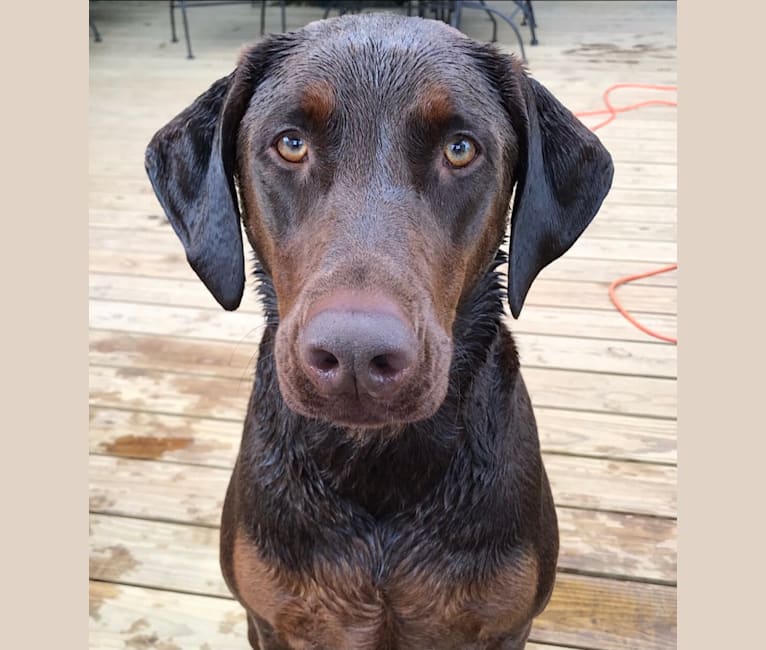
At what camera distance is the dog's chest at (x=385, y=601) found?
66.4 inches

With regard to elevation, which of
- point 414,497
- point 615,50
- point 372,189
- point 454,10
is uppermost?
point 372,189

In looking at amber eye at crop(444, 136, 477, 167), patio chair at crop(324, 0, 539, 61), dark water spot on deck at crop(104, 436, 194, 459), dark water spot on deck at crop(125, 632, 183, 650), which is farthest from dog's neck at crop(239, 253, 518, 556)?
patio chair at crop(324, 0, 539, 61)

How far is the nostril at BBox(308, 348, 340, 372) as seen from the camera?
4.09 feet

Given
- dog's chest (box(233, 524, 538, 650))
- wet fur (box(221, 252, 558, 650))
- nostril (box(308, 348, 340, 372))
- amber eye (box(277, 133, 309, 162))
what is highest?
amber eye (box(277, 133, 309, 162))

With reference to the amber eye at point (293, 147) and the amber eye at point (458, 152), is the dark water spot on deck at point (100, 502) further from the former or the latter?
the amber eye at point (458, 152)

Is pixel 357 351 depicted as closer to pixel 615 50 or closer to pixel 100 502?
pixel 100 502

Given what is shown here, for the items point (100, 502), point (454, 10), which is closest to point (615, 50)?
point (454, 10)

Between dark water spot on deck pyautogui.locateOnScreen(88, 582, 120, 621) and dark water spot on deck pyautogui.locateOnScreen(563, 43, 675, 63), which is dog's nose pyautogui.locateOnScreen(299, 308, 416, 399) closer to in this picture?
dark water spot on deck pyautogui.locateOnScreen(88, 582, 120, 621)

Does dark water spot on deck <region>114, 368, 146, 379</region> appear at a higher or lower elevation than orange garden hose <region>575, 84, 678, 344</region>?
lower

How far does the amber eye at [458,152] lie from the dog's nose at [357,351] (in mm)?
381

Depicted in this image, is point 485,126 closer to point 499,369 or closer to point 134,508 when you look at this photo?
point 499,369

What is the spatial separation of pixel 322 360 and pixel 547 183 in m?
0.67

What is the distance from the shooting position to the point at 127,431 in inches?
115

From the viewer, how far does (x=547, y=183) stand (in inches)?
66.6
